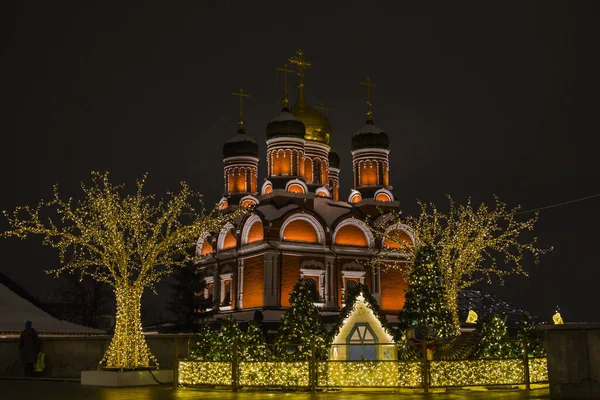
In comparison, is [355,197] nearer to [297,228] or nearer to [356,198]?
[356,198]

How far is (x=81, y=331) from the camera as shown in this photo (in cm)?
2508

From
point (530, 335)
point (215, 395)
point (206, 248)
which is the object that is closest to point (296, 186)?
point (206, 248)

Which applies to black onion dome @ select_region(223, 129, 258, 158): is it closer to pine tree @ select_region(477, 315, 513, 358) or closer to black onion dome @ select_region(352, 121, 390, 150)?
black onion dome @ select_region(352, 121, 390, 150)

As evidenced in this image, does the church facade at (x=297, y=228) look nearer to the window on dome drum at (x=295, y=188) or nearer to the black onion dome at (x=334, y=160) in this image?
the window on dome drum at (x=295, y=188)

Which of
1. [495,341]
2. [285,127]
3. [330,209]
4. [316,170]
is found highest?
[285,127]

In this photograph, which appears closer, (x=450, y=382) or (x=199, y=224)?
(x=450, y=382)

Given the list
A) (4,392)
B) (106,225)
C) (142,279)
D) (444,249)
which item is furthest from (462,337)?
(4,392)

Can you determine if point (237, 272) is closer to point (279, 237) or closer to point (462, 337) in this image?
point (279, 237)

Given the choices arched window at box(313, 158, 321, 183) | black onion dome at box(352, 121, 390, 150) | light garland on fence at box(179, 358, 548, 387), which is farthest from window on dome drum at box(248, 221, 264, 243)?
light garland on fence at box(179, 358, 548, 387)

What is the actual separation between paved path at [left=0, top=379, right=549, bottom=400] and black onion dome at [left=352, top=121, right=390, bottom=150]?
28.5 metres

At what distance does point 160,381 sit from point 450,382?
6127mm

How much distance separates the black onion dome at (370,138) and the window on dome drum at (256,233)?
846 centimetres

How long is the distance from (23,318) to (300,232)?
15527mm

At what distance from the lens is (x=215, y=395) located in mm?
12664
